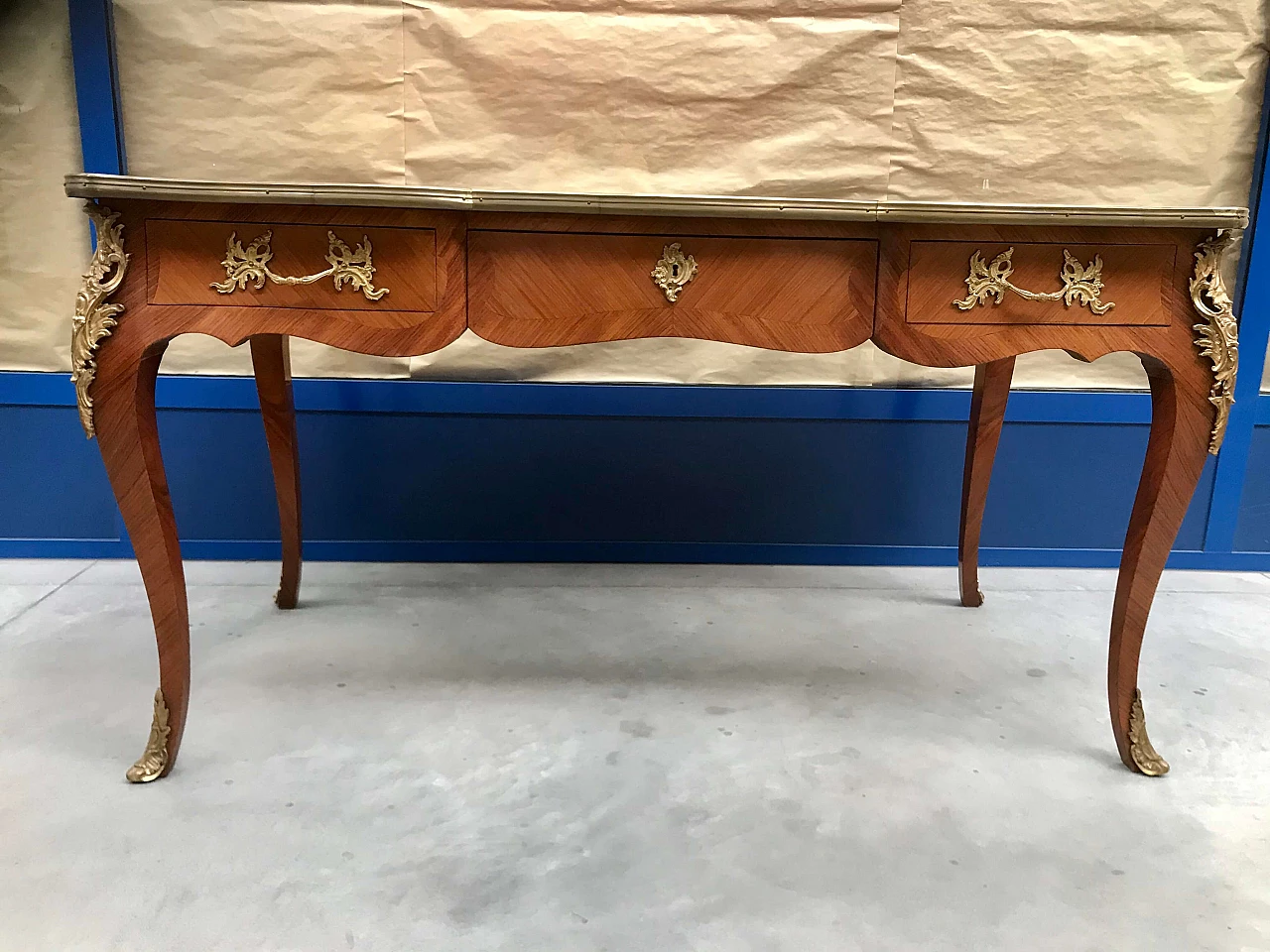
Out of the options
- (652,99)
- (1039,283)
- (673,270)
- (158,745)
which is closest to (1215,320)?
(1039,283)

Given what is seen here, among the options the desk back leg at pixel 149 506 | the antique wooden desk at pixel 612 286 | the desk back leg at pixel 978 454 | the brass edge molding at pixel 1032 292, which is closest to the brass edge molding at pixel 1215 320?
the antique wooden desk at pixel 612 286

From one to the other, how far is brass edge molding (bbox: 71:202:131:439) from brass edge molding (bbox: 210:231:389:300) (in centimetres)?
14

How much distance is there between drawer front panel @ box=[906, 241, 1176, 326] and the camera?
1.37 m

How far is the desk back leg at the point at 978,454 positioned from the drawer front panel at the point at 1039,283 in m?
0.65

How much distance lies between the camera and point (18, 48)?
2184mm

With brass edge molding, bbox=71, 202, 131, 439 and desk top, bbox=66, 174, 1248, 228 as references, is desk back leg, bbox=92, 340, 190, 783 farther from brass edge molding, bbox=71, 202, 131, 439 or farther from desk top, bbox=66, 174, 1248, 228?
desk top, bbox=66, 174, 1248, 228

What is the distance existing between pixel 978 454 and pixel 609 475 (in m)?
0.98

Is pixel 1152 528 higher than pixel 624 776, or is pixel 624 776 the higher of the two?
pixel 1152 528

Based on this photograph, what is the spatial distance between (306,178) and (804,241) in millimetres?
1497

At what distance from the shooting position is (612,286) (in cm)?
136

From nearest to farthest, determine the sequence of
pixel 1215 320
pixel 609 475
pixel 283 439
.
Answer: pixel 1215 320 → pixel 283 439 → pixel 609 475

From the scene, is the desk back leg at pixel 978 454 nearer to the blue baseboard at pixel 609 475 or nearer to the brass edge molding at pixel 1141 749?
the blue baseboard at pixel 609 475

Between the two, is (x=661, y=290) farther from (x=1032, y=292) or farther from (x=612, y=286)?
(x=1032, y=292)

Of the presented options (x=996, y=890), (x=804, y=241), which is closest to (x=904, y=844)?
(x=996, y=890)
